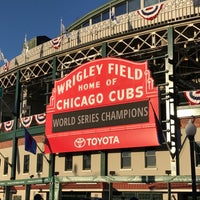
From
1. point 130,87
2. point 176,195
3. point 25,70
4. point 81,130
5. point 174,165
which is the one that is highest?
point 25,70

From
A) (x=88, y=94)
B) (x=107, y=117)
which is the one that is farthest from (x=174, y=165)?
(x=88, y=94)

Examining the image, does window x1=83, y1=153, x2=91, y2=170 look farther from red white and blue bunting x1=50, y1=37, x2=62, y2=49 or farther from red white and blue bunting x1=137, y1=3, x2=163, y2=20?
red white and blue bunting x1=137, y1=3, x2=163, y2=20

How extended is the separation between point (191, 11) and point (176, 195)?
12.0 m

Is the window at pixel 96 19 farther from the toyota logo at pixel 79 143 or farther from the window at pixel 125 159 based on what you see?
the window at pixel 125 159

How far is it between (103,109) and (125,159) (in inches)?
151

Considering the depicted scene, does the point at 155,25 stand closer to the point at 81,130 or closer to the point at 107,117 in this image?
the point at 107,117

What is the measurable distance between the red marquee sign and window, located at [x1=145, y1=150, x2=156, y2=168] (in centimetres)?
187

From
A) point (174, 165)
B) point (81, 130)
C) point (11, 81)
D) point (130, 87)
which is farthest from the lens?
point (11, 81)

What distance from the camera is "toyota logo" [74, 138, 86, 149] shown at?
28.5 m

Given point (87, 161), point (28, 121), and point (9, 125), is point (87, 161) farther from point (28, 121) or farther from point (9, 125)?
point (9, 125)

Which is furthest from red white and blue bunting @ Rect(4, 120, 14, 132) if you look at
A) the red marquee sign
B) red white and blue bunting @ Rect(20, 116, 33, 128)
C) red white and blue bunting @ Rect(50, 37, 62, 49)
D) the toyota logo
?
the toyota logo

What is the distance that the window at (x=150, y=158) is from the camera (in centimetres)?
2698

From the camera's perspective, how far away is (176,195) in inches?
1007

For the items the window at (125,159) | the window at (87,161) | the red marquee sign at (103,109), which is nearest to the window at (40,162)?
the red marquee sign at (103,109)
